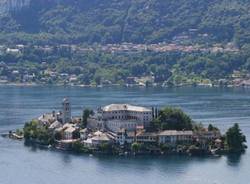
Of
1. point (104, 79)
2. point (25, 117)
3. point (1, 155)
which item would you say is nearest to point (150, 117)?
point (1, 155)

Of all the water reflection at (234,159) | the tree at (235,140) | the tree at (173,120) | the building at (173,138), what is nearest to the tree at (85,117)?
the tree at (173,120)

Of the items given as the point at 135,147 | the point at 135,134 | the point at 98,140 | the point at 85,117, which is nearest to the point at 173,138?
the point at 135,134

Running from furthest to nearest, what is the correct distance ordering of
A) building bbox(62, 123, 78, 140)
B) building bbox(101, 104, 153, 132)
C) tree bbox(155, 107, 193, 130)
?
building bbox(62, 123, 78, 140) → building bbox(101, 104, 153, 132) → tree bbox(155, 107, 193, 130)

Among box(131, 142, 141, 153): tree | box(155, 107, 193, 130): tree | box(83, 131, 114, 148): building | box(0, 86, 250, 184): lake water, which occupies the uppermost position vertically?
box(155, 107, 193, 130): tree

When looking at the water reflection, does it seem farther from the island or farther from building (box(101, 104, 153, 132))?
building (box(101, 104, 153, 132))

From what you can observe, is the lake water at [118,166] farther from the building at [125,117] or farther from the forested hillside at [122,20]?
the forested hillside at [122,20]

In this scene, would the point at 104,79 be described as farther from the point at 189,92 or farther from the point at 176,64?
the point at 189,92

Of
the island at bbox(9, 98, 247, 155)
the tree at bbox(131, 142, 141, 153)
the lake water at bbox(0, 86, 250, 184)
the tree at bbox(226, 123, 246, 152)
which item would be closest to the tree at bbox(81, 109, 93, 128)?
the island at bbox(9, 98, 247, 155)
